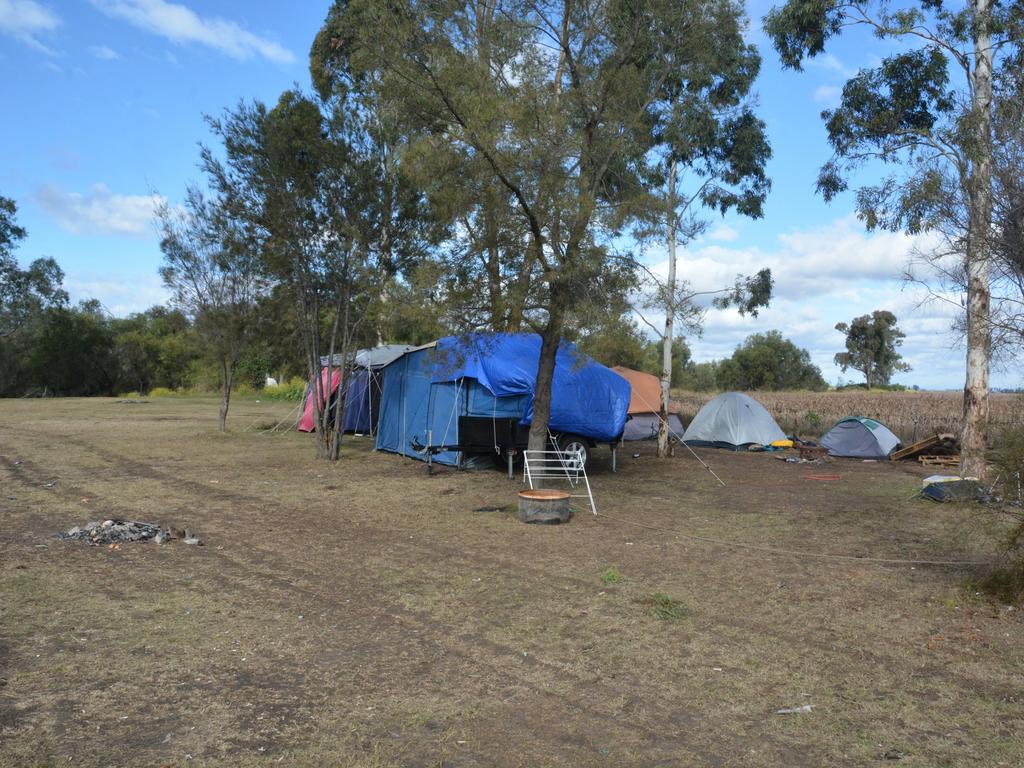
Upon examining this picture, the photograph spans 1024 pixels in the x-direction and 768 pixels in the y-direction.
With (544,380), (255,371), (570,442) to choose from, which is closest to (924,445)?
(570,442)

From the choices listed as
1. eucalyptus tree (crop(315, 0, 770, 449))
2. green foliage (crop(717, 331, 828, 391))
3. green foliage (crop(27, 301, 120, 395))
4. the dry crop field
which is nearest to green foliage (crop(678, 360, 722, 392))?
green foliage (crop(717, 331, 828, 391))

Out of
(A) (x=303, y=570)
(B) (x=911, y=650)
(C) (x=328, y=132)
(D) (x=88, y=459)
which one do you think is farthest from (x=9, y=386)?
(B) (x=911, y=650)

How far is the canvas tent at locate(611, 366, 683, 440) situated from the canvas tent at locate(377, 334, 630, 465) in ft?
22.1

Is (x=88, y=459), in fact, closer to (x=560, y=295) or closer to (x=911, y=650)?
(x=560, y=295)

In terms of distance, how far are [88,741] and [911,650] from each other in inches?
197

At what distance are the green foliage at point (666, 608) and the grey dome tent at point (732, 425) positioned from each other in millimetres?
15110

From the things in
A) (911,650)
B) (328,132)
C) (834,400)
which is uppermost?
(328,132)

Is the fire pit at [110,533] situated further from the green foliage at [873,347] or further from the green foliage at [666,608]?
the green foliage at [873,347]

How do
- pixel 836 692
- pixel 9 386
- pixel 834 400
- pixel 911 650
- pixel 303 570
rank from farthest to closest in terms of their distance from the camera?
1. pixel 9 386
2. pixel 834 400
3. pixel 303 570
4. pixel 911 650
5. pixel 836 692

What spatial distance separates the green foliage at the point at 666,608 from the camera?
234 inches

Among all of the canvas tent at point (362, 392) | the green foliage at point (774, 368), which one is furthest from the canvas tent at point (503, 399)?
the green foliage at point (774, 368)

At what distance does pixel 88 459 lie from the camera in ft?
49.9

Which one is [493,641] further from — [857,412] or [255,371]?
[255,371]

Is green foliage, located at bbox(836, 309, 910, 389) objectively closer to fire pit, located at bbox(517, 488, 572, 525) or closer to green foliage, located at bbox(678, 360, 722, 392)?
green foliage, located at bbox(678, 360, 722, 392)
